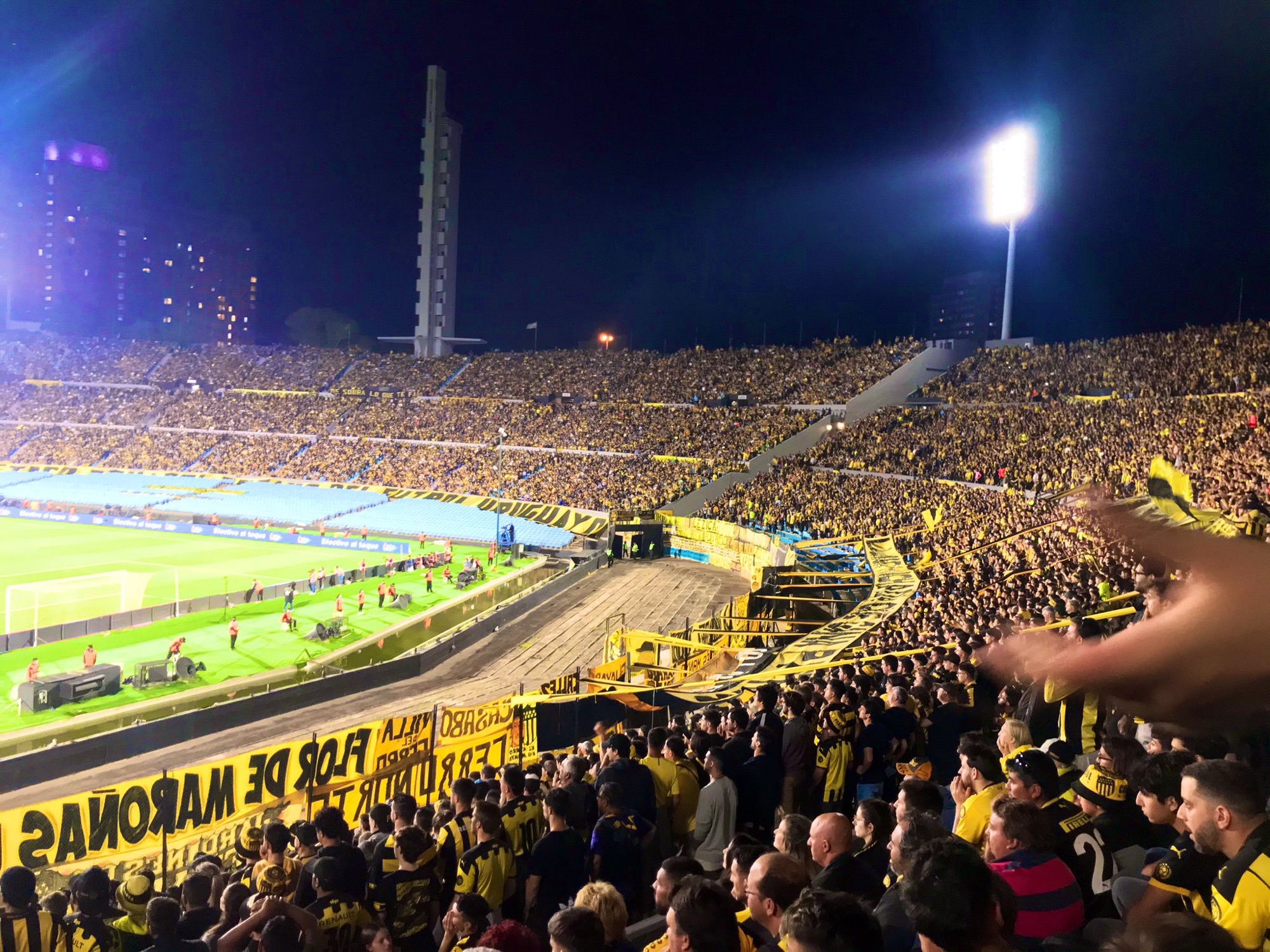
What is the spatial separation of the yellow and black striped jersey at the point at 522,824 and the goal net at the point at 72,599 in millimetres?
26778

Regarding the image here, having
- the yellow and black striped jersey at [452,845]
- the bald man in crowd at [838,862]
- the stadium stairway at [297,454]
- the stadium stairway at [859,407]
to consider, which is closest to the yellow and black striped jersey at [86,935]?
the yellow and black striped jersey at [452,845]

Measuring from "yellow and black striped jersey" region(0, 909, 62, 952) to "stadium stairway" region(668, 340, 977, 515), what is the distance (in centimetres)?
4135

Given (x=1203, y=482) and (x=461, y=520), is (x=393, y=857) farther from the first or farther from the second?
(x=461, y=520)

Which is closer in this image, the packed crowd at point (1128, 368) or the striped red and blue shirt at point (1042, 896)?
the striped red and blue shirt at point (1042, 896)

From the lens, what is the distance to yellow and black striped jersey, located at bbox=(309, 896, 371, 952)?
4547 mm

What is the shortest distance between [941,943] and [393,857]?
4.04 m

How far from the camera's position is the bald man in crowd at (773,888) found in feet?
11.2

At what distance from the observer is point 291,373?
80.4 meters

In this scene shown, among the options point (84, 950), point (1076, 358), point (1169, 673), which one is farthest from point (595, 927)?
point (1076, 358)

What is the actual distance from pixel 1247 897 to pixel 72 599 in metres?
33.5

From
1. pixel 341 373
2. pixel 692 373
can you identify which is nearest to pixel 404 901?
pixel 692 373

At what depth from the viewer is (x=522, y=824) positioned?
228 inches

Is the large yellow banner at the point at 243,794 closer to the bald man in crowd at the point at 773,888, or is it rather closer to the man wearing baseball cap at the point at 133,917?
the man wearing baseball cap at the point at 133,917

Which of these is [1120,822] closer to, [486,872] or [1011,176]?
[486,872]
